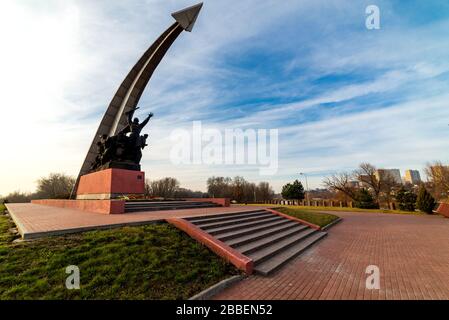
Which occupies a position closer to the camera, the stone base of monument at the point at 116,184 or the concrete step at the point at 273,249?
the concrete step at the point at 273,249

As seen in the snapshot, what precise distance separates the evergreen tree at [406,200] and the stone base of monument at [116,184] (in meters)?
29.1

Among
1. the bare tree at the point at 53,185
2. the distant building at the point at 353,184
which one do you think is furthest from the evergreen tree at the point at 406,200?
the bare tree at the point at 53,185

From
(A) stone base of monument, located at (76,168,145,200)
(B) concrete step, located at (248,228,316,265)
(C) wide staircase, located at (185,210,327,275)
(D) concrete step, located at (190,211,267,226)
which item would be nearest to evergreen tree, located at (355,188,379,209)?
(C) wide staircase, located at (185,210,327,275)

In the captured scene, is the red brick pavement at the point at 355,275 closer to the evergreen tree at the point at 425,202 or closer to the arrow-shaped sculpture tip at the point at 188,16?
the arrow-shaped sculpture tip at the point at 188,16

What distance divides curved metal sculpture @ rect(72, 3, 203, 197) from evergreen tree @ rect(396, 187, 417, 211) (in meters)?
29.5

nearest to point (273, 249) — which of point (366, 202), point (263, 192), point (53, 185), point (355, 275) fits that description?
point (355, 275)

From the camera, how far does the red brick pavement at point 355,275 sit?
12.8 feet

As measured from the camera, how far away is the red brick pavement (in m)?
3.91

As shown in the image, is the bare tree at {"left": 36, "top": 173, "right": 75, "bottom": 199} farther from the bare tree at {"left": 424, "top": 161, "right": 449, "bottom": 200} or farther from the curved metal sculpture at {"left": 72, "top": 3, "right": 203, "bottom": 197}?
the bare tree at {"left": 424, "top": 161, "right": 449, "bottom": 200}

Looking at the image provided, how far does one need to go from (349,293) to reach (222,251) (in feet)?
8.88
